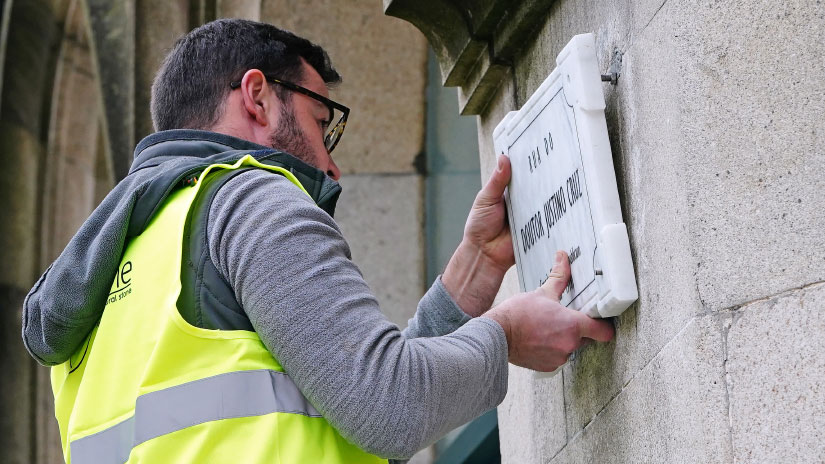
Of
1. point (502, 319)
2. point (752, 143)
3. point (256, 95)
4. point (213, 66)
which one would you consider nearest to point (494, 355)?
point (502, 319)

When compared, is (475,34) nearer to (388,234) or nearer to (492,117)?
(492,117)

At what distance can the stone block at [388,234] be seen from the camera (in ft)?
19.3

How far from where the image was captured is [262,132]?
2547 mm

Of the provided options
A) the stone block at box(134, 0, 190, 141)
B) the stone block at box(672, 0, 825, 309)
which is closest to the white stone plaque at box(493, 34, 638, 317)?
the stone block at box(672, 0, 825, 309)

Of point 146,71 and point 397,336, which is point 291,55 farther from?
point 146,71

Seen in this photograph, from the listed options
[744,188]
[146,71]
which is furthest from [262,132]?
[146,71]

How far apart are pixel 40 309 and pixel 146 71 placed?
5.16m

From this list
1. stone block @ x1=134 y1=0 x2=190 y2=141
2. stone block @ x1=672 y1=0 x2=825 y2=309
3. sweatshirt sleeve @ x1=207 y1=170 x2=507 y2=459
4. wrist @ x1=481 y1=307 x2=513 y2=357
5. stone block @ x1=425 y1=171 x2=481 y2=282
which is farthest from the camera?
stone block @ x1=134 y1=0 x2=190 y2=141

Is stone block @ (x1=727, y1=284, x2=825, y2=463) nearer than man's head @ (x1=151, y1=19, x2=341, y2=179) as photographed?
Yes

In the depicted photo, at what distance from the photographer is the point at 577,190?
2.27 meters

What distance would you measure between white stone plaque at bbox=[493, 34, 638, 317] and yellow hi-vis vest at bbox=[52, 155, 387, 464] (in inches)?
20.0

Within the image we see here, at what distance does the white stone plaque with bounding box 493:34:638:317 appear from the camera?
217 centimetres

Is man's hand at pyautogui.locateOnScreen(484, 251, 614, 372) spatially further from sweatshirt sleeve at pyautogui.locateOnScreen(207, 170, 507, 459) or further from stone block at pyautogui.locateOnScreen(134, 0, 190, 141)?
stone block at pyautogui.locateOnScreen(134, 0, 190, 141)

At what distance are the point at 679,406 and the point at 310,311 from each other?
1.96 ft
